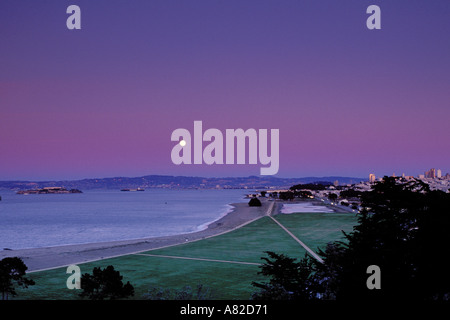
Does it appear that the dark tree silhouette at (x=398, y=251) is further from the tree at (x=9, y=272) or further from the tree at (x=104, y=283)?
the tree at (x=9, y=272)

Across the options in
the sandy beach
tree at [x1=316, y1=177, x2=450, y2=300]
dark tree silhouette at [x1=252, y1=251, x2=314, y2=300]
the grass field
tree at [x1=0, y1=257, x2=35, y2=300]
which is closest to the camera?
tree at [x1=316, y1=177, x2=450, y2=300]

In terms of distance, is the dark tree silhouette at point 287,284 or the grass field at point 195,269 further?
the grass field at point 195,269

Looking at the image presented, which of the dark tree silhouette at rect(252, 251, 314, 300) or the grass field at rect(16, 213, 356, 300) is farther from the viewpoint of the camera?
the grass field at rect(16, 213, 356, 300)

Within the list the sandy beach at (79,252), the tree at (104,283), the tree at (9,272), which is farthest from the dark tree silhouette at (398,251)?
the sandy beach at (79,252)

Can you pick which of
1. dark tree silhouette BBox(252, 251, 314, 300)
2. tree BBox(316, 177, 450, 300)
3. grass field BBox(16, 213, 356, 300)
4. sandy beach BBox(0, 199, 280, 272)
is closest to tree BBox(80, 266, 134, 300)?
grass field BBox(16, 213, 356, 300)

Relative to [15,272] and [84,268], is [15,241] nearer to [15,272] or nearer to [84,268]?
[84,268]

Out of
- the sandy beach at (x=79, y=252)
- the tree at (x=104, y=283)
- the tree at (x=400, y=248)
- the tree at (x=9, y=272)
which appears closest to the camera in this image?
the tree at (x=400, y=248)

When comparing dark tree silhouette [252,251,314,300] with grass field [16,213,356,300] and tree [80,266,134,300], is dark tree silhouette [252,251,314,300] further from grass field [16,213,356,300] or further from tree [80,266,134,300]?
grass field [16,213,356,300]

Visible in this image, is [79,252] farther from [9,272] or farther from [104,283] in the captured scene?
[104,283]

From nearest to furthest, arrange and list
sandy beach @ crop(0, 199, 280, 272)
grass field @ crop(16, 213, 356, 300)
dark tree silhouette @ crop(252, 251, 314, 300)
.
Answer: dark tree silhouette @ crop(252, 251, 314, 300) → grass field @ crop(16, 213, 356, 300) → sandy beach @ crop(0, 199, 280, 272)

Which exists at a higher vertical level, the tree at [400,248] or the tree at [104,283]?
the tree at [400,248]

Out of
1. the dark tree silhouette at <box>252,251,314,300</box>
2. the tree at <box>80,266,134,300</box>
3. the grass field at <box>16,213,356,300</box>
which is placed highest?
the dark tree silhouette at <box>252,251,314,300</box>
